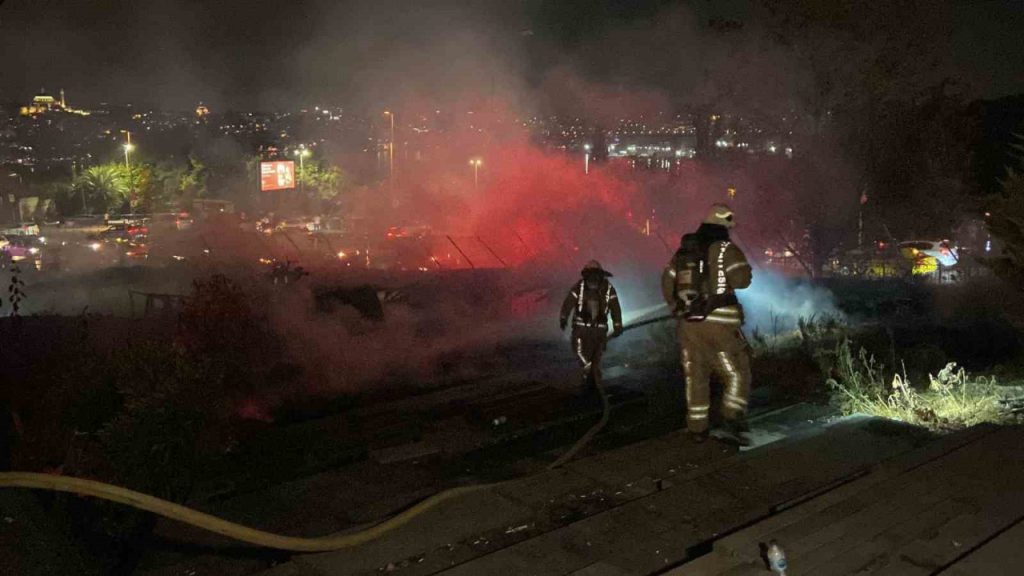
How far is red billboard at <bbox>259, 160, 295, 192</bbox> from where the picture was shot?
40.1m

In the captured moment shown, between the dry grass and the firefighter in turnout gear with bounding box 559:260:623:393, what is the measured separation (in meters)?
2.24

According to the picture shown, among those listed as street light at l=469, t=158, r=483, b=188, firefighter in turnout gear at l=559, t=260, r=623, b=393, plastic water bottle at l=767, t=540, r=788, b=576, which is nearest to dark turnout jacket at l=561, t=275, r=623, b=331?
firefighter in turnout gear at l=559, t=260, r=623, b=393

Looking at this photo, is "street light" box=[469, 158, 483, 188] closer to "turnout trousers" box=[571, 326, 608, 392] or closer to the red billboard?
"turnout trousers" box=[571, 326, 608, 392]

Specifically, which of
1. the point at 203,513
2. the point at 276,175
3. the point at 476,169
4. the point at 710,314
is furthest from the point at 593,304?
the point at 276,175

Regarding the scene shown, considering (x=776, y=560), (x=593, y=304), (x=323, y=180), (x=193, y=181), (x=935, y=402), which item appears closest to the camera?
(x=776, y=560)

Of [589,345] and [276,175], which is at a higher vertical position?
[276,175]

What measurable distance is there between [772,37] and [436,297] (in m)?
10.2

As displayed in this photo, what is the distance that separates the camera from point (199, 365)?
506 centimetres

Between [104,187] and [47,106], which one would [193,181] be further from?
[47,106]

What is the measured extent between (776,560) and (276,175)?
131 ft

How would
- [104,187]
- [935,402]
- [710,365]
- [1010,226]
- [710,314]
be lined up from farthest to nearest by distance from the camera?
[104,187], [1010,226], [935,402], [710,365], [710,314]

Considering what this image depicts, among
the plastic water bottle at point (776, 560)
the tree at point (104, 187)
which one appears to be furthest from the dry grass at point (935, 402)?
the tree at point (104, 187)

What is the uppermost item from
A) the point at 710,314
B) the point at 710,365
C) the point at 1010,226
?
the point at 1010,226

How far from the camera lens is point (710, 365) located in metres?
5.88
